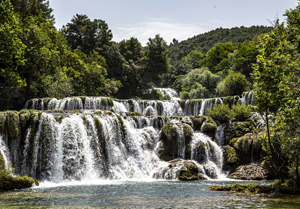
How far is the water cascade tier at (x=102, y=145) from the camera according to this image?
18.3 metres

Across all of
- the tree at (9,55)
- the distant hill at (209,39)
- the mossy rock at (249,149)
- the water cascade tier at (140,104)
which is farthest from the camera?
the distant hill at (209,39)

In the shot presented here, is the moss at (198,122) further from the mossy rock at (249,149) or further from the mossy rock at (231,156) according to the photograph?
the mossy rock at (249,149)

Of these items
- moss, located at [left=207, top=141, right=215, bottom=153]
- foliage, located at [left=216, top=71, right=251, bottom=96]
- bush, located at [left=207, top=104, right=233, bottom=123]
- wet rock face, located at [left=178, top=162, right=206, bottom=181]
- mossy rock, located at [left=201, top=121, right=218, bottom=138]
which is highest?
foliage, located at [left=216, top=71, right=251, bottom=96]

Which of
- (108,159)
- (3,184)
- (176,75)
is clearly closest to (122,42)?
(176,75)

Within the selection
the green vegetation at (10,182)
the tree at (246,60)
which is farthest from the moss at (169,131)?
the tree at (246,60)

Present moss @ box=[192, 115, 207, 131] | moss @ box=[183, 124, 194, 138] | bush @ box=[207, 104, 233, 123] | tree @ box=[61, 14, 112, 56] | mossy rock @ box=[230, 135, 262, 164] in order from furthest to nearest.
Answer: tree @ box=[61, 14, 112, 56] → bush @ box=[207, 104, 233, 123] → moss @ box=[192, 115, 207, 131] → moss @ box=[183, 124, 194, 138] → mossy rock @ box=[230, 135, 262, 164]

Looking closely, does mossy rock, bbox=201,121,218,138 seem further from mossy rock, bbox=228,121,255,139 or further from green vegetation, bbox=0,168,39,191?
green vegetation, bbox=0,168,39,191

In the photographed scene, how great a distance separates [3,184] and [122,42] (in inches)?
1761

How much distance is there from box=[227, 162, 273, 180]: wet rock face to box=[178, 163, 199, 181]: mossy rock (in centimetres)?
313

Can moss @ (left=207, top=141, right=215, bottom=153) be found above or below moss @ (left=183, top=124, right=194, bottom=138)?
below

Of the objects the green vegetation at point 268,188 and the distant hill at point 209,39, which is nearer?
the green vegetation at point 268,188

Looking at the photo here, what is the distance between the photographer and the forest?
11.2 m

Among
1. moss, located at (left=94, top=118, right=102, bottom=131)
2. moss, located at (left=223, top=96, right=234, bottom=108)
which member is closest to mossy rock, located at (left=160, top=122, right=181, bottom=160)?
moss, located at (left=94, top=118, right=102, bottom=131)

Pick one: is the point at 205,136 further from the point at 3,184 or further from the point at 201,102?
the point at 3,184
